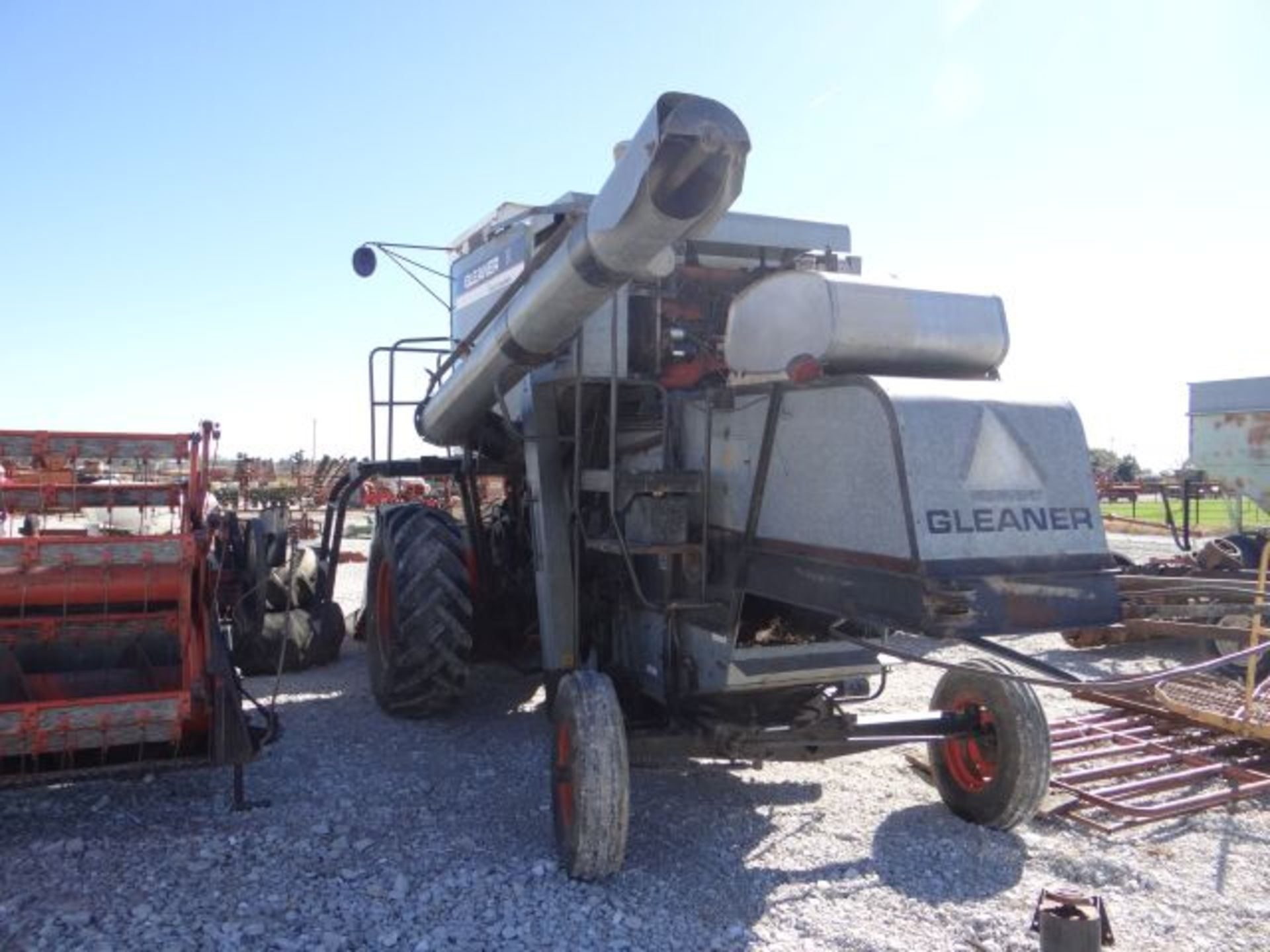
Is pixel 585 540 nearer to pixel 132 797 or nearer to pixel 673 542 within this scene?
pixel 673 542

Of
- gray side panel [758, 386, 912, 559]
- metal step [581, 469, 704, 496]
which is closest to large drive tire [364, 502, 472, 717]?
metal step [581, 469, 704, 496]

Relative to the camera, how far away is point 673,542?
4.19 meters

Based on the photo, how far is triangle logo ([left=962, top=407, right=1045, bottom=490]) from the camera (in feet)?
10.4

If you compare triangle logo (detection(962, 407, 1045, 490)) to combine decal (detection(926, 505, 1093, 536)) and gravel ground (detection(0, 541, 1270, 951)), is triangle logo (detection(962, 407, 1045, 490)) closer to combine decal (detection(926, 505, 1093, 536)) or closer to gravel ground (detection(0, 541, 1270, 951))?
combine decal (detection(926, 505, 1093, 536))

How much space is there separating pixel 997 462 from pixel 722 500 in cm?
126

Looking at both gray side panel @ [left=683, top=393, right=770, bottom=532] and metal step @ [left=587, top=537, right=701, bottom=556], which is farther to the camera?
metal step @ [left=587, top=537, right=701, bottom=556]

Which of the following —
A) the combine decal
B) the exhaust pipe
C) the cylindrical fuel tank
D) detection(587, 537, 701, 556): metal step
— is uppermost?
the exhaust pipe

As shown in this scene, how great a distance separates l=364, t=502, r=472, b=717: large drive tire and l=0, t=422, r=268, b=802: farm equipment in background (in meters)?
1.00

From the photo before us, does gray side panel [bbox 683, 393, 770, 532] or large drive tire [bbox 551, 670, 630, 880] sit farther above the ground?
gray side panel [bbox 683, 393, 770, 532]

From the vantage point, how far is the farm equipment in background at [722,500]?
3119 millimetres

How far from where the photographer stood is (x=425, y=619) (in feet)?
18.9

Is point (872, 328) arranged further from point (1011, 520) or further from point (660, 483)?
point (660, 483)

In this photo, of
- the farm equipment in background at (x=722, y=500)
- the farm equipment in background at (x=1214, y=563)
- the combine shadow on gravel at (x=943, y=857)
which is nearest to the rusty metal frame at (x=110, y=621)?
the farm equipment in background at (x=722, y=500)

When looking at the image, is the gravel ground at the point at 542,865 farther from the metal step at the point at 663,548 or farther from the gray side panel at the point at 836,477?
the gray side panel at the point at 836,477
